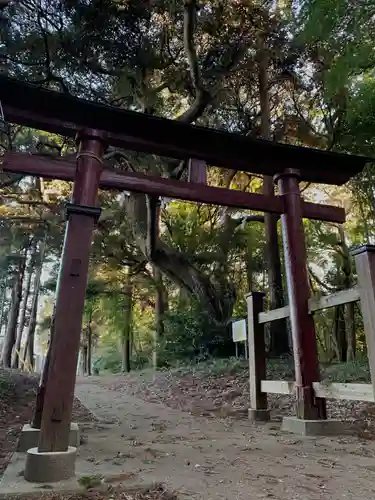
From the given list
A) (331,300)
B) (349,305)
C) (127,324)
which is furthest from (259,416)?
(127,324)

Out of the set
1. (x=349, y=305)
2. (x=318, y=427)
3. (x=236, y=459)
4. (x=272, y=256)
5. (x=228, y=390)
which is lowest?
(x=236, y=459)

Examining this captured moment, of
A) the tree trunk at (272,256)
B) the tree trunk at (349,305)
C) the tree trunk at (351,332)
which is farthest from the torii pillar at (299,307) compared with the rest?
the tree trunk at (351,332)

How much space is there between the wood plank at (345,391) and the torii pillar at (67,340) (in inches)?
98.6

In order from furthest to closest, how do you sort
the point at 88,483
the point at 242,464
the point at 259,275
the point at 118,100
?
1. the point at 259,275
2. the point at 118,100
3. the point at 242,464
4. the point at 88,483

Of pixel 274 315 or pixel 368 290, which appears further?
pixel 274 315

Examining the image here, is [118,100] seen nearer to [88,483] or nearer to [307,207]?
[307,207]

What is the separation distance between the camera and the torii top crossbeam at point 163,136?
3.77 metres

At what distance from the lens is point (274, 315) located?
5.05 metres

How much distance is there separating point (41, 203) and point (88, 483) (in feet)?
33.9

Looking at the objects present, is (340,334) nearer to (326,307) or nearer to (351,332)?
(351,332)

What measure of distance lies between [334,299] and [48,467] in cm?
296

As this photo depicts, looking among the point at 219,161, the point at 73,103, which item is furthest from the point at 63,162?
the point at 219,161

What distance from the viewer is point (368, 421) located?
4895 mm

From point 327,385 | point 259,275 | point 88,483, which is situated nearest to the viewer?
point 88,483
